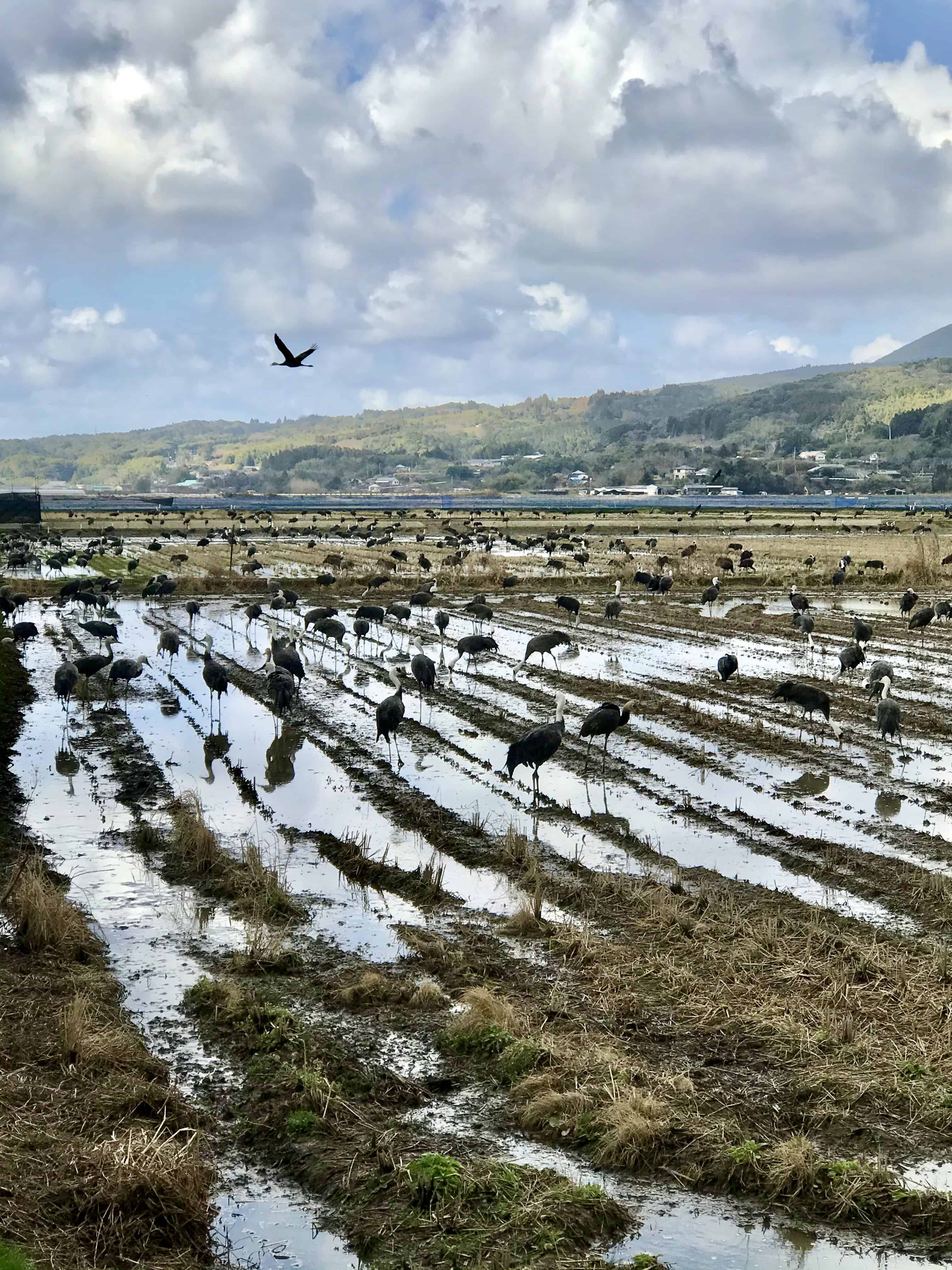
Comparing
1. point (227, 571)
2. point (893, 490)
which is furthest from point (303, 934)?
point (893, 490)

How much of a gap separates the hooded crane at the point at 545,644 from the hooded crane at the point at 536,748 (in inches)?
347

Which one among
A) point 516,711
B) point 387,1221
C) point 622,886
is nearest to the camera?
point 387,1221

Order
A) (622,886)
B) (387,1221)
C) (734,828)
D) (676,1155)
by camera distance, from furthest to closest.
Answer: (734,828)
(622,886)
(676,1155)
(387,1221)

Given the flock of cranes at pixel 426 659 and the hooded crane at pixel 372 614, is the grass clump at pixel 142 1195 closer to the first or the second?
the flock of cranes at pixel 426 659

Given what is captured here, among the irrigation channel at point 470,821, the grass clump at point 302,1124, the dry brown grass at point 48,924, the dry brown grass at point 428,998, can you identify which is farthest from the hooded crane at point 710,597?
the grass clump at point 302,1124

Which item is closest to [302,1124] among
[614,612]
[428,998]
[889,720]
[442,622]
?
[428,998]

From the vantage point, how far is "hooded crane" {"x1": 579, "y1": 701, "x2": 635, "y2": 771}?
57.7ft

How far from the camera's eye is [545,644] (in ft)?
84.0

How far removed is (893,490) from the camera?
6393 inches

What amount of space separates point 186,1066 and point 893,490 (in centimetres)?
16458

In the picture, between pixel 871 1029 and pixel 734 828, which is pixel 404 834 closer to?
pixel 734 828

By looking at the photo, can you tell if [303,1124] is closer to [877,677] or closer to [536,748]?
[536,748]

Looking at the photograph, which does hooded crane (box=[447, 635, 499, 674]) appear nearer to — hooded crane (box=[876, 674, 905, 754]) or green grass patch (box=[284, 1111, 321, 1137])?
hooded crane (box=[876, 674, 905, 754])

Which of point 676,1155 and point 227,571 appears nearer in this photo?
point 676,1155
